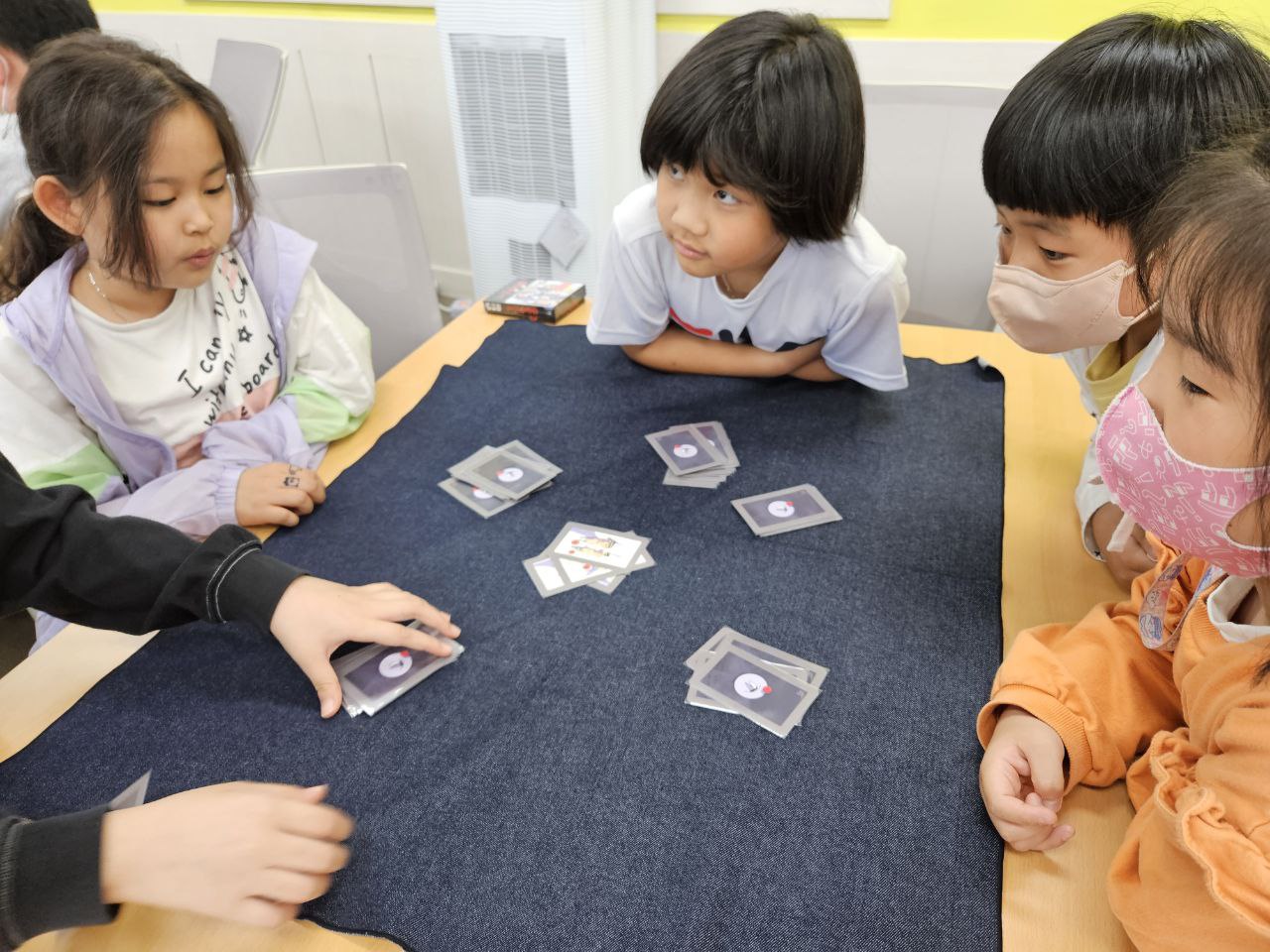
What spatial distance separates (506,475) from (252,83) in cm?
194

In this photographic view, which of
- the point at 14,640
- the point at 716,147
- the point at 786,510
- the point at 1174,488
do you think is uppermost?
the point at 716,147

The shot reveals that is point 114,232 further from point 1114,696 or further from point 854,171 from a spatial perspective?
point 1114,696

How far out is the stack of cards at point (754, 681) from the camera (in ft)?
2.88

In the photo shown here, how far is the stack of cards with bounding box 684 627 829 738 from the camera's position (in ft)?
2.88

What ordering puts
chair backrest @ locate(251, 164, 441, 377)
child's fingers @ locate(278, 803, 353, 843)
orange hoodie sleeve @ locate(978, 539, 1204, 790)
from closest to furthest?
child's fingers @ locate(278, 803, 353, 843) < orange hoodie sleeve @ locate(978, 539, 1204, 790) < chair backrest @ locate(251, 164, 441, 377)

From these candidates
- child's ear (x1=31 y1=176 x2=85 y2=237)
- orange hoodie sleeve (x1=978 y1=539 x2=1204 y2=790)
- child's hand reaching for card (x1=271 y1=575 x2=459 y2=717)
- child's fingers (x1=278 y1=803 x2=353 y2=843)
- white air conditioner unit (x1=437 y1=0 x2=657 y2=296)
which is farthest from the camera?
white air conditioner unit (x1=437 y1=0 x2=657 y2=296)

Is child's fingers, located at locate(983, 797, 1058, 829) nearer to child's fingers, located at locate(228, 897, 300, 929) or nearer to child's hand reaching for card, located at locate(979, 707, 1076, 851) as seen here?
child's hand reaching for card, located at locate(979, 707, 1076, 851)

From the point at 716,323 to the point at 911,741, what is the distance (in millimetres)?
916

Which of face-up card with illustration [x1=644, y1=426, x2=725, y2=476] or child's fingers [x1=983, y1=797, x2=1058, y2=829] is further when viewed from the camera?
face-up card with illustration [x1=644, y1=426, x2=725, y2=476]

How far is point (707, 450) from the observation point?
132cm

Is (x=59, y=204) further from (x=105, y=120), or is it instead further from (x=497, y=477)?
(x=497, y=477)

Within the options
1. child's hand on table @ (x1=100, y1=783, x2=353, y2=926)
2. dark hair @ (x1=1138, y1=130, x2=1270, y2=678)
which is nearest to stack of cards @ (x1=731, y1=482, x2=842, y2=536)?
dark hair @ (x1=1138, y1=130, x2=1270, y2=678)

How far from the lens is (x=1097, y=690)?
2.75 ft

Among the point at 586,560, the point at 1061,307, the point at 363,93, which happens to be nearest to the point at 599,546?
the point at 586,560
